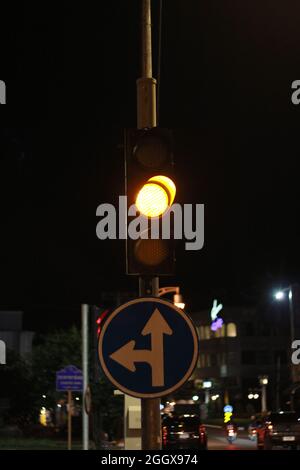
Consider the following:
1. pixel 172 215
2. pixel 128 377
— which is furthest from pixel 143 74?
pixel 128 377

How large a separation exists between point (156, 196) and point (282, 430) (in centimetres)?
2874

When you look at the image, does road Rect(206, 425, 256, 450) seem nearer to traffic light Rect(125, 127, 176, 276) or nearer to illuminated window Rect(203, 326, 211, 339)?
traffic light Rect(125, 127, 176, 276)

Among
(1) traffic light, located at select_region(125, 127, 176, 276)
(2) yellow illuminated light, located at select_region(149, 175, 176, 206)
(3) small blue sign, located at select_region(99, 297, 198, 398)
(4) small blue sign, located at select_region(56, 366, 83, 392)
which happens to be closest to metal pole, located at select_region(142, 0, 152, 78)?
(1) traffic light, located at select_region(125, 127, 176, 276)

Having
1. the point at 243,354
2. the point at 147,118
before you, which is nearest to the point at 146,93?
the point at 147,118

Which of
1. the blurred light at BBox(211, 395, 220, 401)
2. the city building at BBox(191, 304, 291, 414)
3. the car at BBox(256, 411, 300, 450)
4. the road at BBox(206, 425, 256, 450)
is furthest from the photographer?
the blurred light at BBox(211, 395, 220, 401)

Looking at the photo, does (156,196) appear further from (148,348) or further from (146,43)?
(146,43)

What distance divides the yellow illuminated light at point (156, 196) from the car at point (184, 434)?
91.7 ft

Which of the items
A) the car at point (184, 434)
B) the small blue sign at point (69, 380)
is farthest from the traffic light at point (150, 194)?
the car at point (184, 434)

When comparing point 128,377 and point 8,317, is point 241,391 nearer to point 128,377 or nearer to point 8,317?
point 8,317

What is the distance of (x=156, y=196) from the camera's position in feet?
17.5

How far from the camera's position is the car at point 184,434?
32344 millimetres

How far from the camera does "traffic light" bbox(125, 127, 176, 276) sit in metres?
5.33

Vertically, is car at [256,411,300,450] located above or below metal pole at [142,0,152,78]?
below
